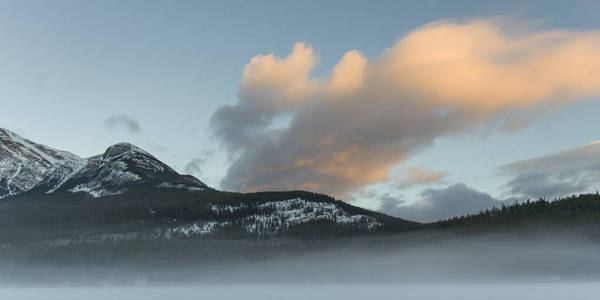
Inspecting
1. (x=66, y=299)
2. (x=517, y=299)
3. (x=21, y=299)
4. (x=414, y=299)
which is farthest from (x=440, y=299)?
(x=21, y=299)

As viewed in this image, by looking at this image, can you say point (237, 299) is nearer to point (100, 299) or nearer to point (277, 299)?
point (277, 299)

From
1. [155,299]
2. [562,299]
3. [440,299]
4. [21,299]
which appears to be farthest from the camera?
[21,299]

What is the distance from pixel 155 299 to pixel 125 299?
1221cm

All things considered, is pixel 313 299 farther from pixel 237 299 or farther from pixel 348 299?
pixel 237 299

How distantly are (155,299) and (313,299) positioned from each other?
54.8 metres

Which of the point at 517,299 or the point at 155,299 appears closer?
the point at 517,299

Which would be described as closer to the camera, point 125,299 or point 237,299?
point 237,299

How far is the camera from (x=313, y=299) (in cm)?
16825

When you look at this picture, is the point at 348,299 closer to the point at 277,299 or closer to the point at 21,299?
the point at 277,299

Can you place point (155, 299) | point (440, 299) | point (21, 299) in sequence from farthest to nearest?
point (21, 299)
point (155, 299)
point (440, 299)

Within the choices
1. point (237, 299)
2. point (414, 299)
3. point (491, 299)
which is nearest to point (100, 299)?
point (237, 299)

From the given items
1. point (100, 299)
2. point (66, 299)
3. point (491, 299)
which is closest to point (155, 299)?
point (100, 299)

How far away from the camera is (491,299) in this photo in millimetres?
154625

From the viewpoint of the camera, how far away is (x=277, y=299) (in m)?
162
